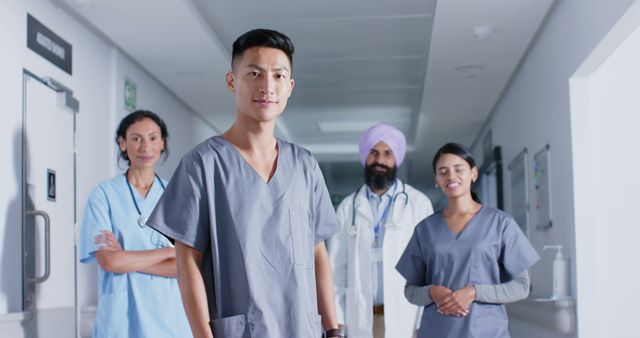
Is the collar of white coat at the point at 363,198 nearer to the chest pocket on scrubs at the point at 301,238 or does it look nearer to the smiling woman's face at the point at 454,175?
the smiling woman's face at the point at 454,175

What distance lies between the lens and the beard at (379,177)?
387cm

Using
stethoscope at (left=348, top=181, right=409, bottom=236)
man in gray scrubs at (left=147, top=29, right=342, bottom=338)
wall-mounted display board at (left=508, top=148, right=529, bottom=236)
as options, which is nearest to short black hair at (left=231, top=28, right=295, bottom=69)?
man in gray scrubs at (left=147, top=29, right=342, bottom=338)

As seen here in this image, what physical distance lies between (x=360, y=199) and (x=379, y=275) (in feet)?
1.11

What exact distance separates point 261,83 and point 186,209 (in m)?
0.29

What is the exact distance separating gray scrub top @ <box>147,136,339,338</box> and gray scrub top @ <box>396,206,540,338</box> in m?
1.44

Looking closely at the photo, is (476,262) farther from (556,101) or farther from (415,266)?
(556,101)

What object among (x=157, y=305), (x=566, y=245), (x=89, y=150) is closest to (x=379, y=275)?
(x=157, y=305)

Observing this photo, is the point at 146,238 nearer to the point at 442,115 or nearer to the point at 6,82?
the point at 6,82

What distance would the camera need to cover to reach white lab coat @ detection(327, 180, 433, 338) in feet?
12.1

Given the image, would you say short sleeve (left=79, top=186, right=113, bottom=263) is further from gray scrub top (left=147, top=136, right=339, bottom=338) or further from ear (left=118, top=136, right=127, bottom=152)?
gray scrub top (left=147, top=136, right=339, bottom=338)

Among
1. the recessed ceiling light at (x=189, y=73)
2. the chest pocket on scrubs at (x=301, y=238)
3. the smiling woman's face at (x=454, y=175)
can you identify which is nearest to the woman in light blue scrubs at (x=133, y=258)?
the smiling woman's face at (x=454, y=175)

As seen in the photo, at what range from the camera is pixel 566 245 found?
4.85 metres

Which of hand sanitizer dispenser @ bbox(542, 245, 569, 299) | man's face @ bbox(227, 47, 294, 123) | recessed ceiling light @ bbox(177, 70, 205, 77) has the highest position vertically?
recessed ceiling light @ bbox(177, 70, 205, 77)

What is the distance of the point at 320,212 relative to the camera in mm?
1945
